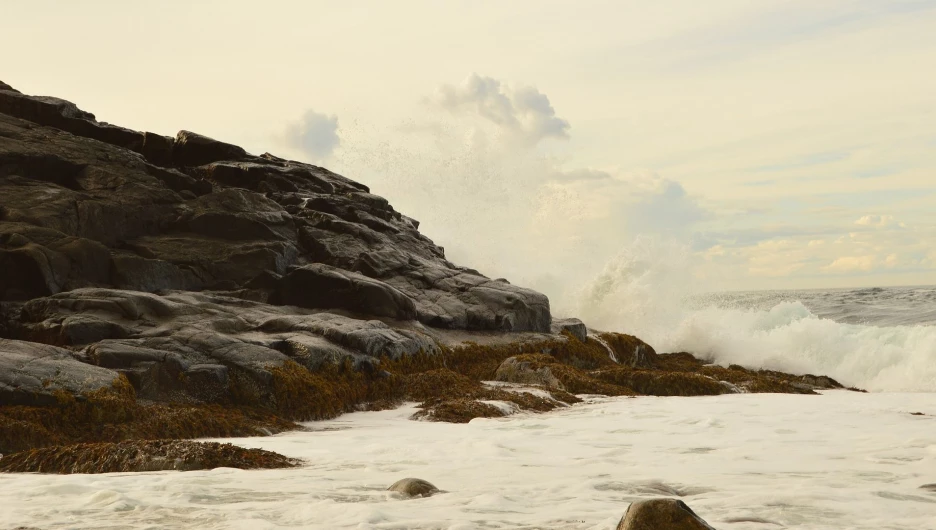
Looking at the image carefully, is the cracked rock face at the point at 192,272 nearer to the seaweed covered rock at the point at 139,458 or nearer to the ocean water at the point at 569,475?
the seaweed covered rock at the point at 139,458

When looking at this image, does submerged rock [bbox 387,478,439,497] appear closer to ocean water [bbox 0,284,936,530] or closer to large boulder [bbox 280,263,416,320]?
ocean water [bbox 0,284,936,530]

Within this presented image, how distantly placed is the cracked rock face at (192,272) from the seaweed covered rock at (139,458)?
170cm

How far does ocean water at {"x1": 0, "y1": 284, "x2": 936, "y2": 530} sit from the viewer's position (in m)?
4.85

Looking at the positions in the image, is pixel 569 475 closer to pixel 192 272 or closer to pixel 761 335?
pixel 192 272

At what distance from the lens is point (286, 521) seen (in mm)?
4766

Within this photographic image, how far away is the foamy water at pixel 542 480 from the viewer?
4.83m

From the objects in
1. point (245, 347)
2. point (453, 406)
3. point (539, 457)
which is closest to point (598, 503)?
point (539, 457)

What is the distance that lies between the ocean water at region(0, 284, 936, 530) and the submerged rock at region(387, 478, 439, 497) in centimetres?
10

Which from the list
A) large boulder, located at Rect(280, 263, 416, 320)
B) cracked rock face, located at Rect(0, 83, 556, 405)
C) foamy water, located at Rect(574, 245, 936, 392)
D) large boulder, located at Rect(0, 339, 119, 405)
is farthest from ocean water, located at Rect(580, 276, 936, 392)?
large boulder, located at Rect(0, 339, 119, 405)

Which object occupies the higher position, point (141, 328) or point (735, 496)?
point (141, 328)

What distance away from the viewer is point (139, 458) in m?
6.52

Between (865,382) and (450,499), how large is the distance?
656 inches

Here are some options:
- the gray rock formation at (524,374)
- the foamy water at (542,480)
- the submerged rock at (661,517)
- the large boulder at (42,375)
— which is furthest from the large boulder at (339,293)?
the submerged rock at (661,517)

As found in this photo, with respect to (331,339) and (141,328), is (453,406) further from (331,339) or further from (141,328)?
(141,328)
